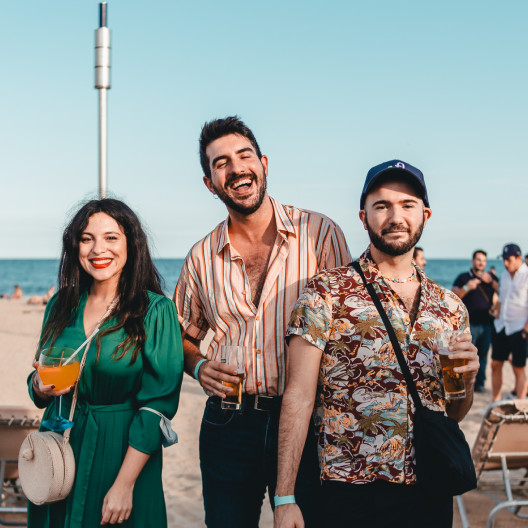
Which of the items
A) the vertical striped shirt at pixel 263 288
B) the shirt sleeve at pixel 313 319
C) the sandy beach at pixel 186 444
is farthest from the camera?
the sandy beach at pixel 186 444

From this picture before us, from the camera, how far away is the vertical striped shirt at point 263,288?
269 centimetres

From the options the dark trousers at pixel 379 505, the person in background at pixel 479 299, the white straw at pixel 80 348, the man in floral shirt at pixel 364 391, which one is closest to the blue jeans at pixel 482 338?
the person in background at pixel 479 299

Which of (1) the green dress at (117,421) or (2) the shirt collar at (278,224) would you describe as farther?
(2) the shirt collar at (278,224)

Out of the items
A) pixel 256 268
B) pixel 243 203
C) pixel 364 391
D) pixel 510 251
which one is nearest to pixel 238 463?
pixel 364 391

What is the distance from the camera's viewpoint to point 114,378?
262 cm

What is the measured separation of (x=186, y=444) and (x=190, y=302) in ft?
12.9

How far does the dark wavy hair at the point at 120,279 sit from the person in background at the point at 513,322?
6265mm

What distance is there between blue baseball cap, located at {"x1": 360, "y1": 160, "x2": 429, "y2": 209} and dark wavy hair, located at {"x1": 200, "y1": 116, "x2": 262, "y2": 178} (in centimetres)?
81

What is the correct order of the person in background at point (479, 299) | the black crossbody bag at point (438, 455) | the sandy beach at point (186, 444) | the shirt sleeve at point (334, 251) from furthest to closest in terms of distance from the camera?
the person in background at point (479, 299), the sandy beach at point (186, 444), the shirt sleeve at point (334, 251), the black crossbody bag at point (438, 455)

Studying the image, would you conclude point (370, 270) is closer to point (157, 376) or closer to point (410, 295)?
point (410, 295)

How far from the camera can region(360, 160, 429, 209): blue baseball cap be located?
2361 mm

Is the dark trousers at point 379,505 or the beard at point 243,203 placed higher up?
the beard at point 243,203

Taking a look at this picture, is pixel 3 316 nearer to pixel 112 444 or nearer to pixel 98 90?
pixel 98 90

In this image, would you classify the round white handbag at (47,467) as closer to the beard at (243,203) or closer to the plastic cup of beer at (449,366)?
the beard at (243,203)
